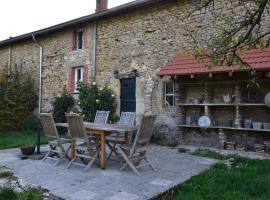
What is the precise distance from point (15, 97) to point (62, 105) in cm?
254

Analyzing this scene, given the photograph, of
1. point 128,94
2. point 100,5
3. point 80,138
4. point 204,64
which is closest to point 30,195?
point 80,138

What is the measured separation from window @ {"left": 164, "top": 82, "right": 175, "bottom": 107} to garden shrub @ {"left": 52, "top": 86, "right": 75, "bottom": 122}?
4.32 metres

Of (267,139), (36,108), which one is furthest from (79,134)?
(36,108)

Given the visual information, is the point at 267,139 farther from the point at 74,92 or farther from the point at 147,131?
the point at 74,92

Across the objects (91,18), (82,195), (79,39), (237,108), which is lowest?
(82,195)

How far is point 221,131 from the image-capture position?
24.5ft

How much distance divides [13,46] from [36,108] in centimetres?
409

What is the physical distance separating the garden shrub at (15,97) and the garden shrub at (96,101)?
3823mm

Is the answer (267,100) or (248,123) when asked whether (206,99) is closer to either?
(248,123)

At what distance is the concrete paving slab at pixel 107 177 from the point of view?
383 centimetres

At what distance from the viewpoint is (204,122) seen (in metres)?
7.68

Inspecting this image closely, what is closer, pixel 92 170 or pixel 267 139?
pixel 92 170

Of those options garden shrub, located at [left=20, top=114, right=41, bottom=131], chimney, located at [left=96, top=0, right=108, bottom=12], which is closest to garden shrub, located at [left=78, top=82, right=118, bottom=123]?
garden shrub, located at [left=20, top=114, right=41, bottom=131]

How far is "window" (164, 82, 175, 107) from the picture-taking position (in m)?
8.80
